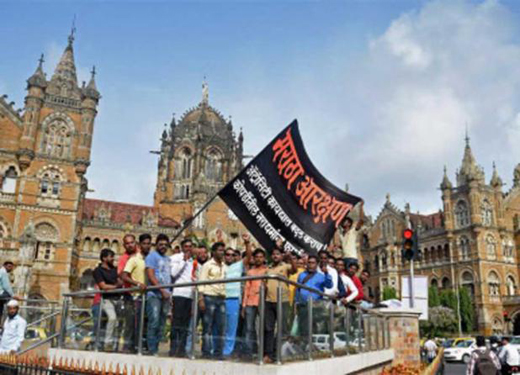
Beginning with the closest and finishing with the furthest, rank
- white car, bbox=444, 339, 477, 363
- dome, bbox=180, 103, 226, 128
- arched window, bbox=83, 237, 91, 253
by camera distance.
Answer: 1. white car, bbox=444, 339, 477, 363
2. arched window, bbox=83, 237, 91, 253
3. dome, bbox=180, 103, 226, 128

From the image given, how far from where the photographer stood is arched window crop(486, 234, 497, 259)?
48.8 metres

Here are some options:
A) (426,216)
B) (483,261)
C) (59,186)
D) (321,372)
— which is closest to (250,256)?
(321,372)

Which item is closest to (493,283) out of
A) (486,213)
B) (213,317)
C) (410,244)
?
(486,213)

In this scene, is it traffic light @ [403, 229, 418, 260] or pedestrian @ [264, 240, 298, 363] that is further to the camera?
traffic light @ [403, 229, 418, 260]

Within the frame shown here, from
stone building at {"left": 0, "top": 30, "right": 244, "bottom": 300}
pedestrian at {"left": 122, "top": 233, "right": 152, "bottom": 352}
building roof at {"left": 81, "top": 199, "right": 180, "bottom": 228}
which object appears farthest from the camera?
building roof at {"left": 81, "top": 199, "right": 180, "bottom": 228}

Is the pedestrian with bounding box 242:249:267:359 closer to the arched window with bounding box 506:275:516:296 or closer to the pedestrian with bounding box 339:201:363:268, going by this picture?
the pedestrian with bounding box 339:201:363:268

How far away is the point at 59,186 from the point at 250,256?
34.9 meters

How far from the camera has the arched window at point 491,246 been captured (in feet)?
160

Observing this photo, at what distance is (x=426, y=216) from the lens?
62.0m

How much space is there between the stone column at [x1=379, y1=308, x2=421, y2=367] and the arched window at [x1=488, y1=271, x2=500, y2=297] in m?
40.5

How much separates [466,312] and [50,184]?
4062 centimetres

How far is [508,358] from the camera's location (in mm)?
13062

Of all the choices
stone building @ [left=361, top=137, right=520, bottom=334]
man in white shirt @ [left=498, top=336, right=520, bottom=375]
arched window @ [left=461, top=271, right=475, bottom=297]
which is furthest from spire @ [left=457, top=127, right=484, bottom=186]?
man in white shirt @ [left=498, top=336, right=520, bottom=375]

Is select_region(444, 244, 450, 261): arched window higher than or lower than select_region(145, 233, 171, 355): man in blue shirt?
higher
